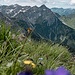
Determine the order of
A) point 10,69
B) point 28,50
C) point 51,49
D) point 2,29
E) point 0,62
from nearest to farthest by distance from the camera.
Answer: point 10,69
point 0,62
point 2,29
point 28,50
point 51,49

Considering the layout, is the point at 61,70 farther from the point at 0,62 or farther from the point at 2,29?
the point at 2,29

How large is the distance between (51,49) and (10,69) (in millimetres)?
4315

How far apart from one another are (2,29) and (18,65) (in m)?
2.37

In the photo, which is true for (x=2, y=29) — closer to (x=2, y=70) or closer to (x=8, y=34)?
(x=8, y=34)

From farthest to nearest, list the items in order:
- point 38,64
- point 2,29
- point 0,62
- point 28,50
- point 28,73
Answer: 1. point 28,50
2. point 2,29
3. point 38,64
4. point 0,62
5. point 28,73

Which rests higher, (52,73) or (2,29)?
(52,73)

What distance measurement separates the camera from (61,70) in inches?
43.9

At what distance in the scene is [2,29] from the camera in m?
5.87

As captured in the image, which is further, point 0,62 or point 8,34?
point 8,34

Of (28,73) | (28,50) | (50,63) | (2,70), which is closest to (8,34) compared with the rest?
(28,50)

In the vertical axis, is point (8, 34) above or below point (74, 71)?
above

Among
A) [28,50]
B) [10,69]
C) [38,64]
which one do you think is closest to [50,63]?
[38,64]

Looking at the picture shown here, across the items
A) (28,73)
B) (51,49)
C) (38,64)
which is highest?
(28,73)

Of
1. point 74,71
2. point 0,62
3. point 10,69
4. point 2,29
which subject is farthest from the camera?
point 2,29
